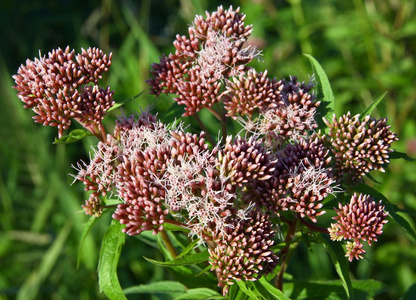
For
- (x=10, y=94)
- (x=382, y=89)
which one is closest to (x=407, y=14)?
(x=382, y=89)

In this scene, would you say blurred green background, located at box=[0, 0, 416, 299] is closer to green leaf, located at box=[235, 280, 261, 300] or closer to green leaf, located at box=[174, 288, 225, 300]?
green leaf, located at box=[174, 288, 225, 300]

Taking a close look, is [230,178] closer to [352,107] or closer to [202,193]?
[202,193]

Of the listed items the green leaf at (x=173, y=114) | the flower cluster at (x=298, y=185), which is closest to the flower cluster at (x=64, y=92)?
the green leaf at (x=173, y=114)

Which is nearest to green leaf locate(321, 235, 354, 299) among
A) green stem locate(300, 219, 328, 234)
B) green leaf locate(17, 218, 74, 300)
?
green stem locate(300, 219, 328, 234)

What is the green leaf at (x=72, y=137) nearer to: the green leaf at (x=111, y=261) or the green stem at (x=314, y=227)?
the green leaf at (x=111, y=261)

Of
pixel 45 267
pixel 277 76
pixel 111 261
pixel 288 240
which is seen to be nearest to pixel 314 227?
pixel 288 240

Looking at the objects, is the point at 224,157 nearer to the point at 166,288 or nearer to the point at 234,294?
the point at 234,294

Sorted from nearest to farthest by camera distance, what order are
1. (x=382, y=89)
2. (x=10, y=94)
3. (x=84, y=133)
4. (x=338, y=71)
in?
1. (x=84, y=133)
2. (x=382, y=89)
3. (x=338, y=71)
4. (x=10, y=94)
